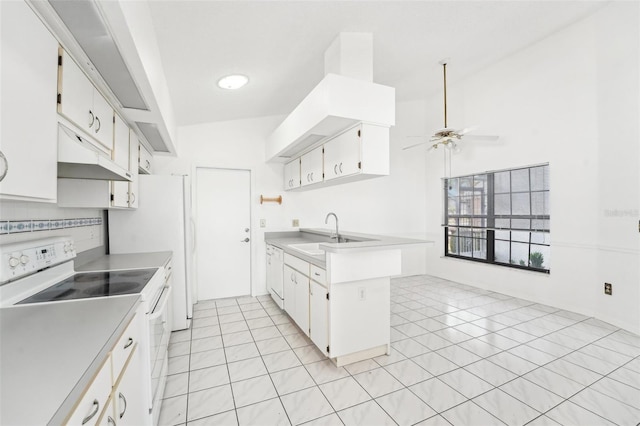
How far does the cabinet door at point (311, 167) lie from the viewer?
10.5 feet

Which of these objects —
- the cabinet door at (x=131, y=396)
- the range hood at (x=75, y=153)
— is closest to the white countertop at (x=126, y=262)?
the range hood at (x=75, y=153)

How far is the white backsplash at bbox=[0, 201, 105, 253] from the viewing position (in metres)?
1.46

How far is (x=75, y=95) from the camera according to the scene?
1371 mm

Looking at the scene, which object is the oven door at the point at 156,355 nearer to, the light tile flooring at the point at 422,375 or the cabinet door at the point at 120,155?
the light tile flooring at the point at 422,375

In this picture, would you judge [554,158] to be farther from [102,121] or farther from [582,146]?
[102,121]

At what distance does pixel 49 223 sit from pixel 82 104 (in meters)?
0.90

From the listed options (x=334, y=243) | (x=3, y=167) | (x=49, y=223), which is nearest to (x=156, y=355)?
(x=49, y=223)

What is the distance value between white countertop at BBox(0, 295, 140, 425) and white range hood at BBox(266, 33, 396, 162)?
6.32 feet

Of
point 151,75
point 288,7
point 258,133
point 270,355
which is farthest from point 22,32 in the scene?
point 258,133

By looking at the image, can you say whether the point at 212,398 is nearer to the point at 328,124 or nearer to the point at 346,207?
the point at 328,124

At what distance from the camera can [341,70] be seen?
2471mm

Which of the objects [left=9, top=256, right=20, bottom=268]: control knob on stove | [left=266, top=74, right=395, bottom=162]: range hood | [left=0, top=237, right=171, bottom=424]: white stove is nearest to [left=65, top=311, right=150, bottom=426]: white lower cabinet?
[left=0, top=237, right=171, bottom=424]: white stove

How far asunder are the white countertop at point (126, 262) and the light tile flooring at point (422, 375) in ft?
2.84

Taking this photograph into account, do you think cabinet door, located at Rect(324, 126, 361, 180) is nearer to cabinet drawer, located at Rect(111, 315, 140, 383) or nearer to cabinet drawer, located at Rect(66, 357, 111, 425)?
cabinet drawer, located at Rect(111, 315, 140, 383)
